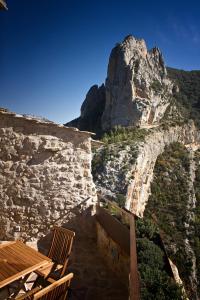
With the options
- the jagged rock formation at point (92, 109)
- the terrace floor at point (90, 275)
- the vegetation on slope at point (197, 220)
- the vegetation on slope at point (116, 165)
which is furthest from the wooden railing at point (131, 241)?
the jagged rock formation at point (92, 109)

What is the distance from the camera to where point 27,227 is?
221 inches

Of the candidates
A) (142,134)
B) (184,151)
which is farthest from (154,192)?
(184,151)

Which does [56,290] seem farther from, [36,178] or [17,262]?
[36,178]

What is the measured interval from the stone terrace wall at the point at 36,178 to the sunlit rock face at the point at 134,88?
39847 millimetres

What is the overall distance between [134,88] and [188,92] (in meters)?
33.3

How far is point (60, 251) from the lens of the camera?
366cm

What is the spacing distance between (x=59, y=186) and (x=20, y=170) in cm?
102

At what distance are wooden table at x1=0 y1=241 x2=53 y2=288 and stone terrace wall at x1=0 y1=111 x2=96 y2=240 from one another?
2.09m

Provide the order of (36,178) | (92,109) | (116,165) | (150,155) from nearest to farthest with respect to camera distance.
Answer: (36,178) < (116,165) < (150,155) < (92,109)

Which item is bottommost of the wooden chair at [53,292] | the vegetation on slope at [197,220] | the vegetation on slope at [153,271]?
the vegetation on slope at [197,220]

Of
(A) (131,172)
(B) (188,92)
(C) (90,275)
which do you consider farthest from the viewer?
(B) (188,92)

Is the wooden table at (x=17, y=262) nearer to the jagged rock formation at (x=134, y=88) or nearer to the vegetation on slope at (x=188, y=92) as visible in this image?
the jagged rock formation at (x=134, y=88)

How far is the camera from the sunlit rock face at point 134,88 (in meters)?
45.8

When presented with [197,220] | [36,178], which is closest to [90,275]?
[36,178]
